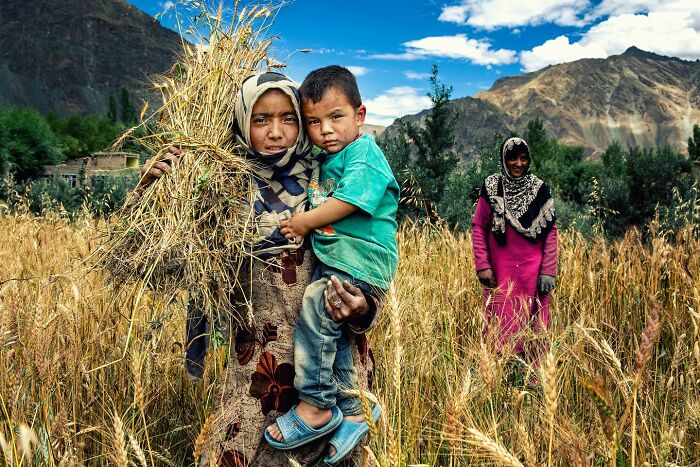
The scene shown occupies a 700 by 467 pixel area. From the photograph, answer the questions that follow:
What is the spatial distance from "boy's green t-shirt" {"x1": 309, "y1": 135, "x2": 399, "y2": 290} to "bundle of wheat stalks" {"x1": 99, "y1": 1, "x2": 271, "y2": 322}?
246 millimetres

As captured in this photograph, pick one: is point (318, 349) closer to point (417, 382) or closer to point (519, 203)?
point (417, 382)

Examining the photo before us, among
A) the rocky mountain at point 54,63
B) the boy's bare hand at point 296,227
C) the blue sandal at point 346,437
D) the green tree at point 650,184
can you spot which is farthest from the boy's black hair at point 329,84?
the rocky mountain at point 54,63

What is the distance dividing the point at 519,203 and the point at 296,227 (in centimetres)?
246

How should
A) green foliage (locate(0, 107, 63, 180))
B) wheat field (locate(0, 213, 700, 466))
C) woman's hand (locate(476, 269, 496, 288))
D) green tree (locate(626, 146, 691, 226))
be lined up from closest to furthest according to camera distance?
wheat field (locate(0, 213, 700, 466)) < woman's hand (locate(476, 269, 496, 288)) < green tree (locate(626, 146, 691, 226)) < green foliage (locate(0, 107, 63, 180))

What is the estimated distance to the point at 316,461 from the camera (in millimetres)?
1729

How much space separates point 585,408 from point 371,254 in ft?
→ 4.58

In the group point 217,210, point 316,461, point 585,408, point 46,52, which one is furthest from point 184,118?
point 46,52

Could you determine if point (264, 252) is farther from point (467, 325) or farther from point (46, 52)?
point (46, 52)

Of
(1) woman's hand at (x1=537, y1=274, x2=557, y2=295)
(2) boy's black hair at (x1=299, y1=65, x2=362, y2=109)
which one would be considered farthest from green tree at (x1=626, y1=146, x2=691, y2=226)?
(2) boy's black hair at (x1=299, y1=65, x2=362, y2=109)

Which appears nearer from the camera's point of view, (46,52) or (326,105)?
(326,105)

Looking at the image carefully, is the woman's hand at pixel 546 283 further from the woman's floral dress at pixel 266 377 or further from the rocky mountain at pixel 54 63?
→ the rocky mountain at pixel 54 63

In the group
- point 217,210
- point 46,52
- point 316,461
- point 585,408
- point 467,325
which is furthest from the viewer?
point 46,52

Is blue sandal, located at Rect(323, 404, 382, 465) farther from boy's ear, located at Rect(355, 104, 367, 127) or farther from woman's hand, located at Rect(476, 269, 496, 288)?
woman's hand, located at Rect(476, 269, 496, 288)

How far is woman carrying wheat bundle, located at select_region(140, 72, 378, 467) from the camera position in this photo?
1659 mm
